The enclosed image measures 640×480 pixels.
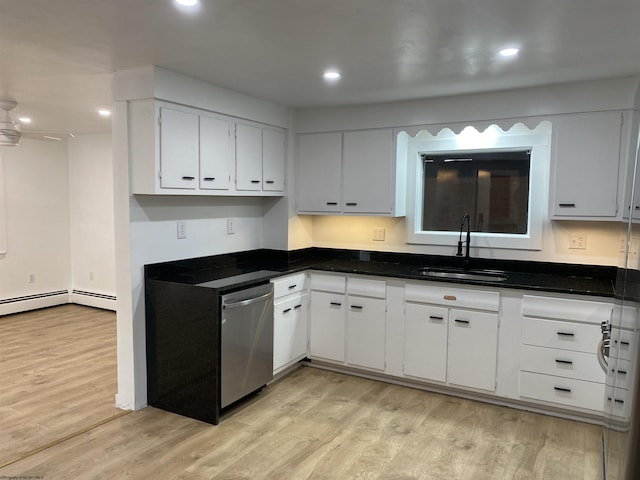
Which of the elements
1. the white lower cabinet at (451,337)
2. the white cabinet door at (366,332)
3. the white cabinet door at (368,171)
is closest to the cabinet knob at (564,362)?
the white lower cabinet at (451,337)

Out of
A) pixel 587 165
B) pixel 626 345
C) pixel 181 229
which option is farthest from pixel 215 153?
pixel 626 345

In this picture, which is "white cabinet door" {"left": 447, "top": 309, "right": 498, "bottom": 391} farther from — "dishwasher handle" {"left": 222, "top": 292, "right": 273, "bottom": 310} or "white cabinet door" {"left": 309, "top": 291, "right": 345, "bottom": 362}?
"dishwasher handle" {"left": 222, "top": 292, "right": 273, "bottom": 310}

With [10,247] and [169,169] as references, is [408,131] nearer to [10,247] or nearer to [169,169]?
[169,169]

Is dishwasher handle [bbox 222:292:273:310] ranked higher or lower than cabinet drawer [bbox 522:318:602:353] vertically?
higher

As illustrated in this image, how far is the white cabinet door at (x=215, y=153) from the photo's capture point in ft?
11.3

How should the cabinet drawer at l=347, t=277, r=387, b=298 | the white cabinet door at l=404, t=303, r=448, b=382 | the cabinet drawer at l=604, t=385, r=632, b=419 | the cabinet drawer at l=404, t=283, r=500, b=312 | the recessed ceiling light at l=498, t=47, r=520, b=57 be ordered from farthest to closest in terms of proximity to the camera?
the cabinet drawer at l=347, t=277, r=387, b=298, the white cabinet door at l=404, t=303, r=448, b=382, the cabinet drawer at l=404, t=283, r=500, b=312, the recessed ceiling light at l=498, t=47, r=520, b=57, the cabinet drawer at l=604, t=385, r=632, b=419

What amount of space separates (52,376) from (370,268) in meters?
2.75

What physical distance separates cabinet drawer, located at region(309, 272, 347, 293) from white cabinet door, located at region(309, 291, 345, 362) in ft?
0.14

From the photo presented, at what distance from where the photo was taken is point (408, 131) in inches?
157

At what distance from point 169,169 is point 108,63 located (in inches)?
28.8

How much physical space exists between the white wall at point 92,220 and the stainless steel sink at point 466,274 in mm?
3972

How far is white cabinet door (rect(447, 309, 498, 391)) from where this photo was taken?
3.42 m

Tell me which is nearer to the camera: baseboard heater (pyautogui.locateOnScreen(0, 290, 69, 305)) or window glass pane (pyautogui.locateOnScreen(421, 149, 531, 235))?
window glass pane (pyautogui.locateOnScreen(421, 149, 531, 235))

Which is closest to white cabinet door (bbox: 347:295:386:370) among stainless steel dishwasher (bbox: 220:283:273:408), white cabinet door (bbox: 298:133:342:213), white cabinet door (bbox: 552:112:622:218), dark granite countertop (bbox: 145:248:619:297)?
dark granite countertop (bbox: 145:248:619:297)
